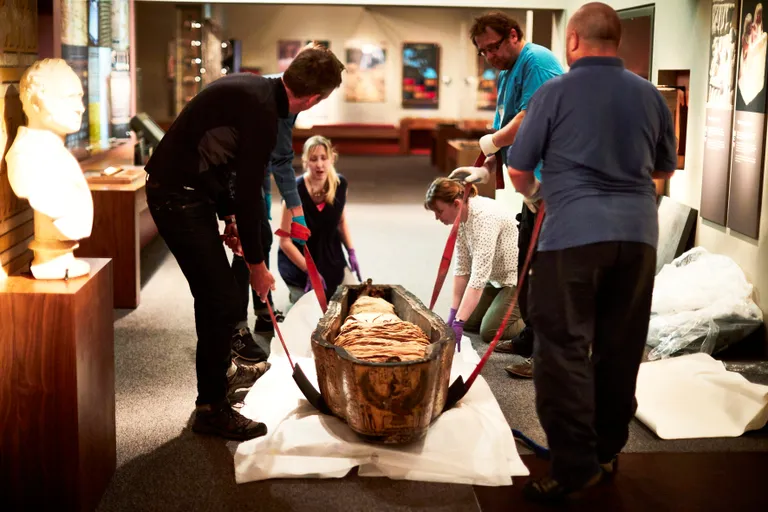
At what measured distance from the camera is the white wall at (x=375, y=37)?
18281 millimetres

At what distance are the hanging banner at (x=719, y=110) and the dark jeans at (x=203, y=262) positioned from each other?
2.99 m

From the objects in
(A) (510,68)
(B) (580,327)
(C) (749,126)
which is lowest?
(B) (580,327)

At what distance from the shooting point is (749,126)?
4891 mm

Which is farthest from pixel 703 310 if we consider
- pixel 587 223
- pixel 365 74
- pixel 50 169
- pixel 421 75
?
pixel 365 74

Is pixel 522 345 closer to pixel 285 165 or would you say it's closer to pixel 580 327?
pixel 285 165

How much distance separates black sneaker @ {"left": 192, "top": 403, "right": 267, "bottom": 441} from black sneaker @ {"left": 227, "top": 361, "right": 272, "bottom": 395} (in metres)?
0.47

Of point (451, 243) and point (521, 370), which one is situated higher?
point (451, 243)

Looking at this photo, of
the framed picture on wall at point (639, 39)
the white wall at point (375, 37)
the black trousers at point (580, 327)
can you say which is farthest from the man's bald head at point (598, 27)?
the white wall at point (375, 37)

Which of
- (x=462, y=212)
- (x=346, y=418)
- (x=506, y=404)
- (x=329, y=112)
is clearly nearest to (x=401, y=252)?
(x=462, y=212)

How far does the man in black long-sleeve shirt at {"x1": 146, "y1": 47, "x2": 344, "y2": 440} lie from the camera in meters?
3.20

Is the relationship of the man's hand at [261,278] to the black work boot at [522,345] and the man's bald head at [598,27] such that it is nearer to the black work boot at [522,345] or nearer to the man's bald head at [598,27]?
the man's bald head at [598,27]

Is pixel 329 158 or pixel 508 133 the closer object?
pixel 508 133

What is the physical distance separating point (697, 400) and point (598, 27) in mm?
1825

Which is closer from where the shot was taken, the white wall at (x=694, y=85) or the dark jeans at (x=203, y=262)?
the dark jeans at (x=203, y=262)
